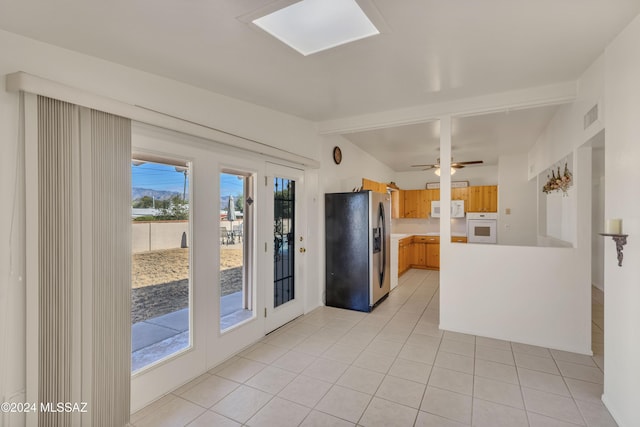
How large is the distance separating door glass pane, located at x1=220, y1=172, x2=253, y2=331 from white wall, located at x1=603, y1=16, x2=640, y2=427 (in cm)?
310

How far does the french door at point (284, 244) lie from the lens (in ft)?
12.0

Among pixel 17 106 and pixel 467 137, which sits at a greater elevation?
pixel 467 137

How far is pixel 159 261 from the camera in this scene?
254cm

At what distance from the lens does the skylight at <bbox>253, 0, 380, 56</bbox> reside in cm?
184

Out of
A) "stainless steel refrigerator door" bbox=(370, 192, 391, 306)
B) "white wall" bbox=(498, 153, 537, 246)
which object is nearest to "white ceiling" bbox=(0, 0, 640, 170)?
"stainless steel refrigerator door" bbox=(370, 192, 391, 306)

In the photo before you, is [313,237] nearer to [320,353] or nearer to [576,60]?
[320,353]

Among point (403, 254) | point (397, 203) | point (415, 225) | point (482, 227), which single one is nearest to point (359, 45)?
point (403, 254)

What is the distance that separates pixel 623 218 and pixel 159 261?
11.3 ft

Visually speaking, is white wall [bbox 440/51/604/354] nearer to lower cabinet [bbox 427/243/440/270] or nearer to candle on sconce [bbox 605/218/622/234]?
candle on sconce [bbox 605/218/622/234]

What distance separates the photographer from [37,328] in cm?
179

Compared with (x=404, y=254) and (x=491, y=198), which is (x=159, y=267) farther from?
(x=491, y=198)

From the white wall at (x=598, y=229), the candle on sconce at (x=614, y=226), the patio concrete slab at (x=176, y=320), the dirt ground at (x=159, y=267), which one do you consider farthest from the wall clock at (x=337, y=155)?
the white wall at (x=598, y=229)

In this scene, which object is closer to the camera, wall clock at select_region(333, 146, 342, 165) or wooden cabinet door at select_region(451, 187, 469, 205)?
wall clock at select_region(333, 146, 342, 165)

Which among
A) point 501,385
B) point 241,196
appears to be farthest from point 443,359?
point 241,196
